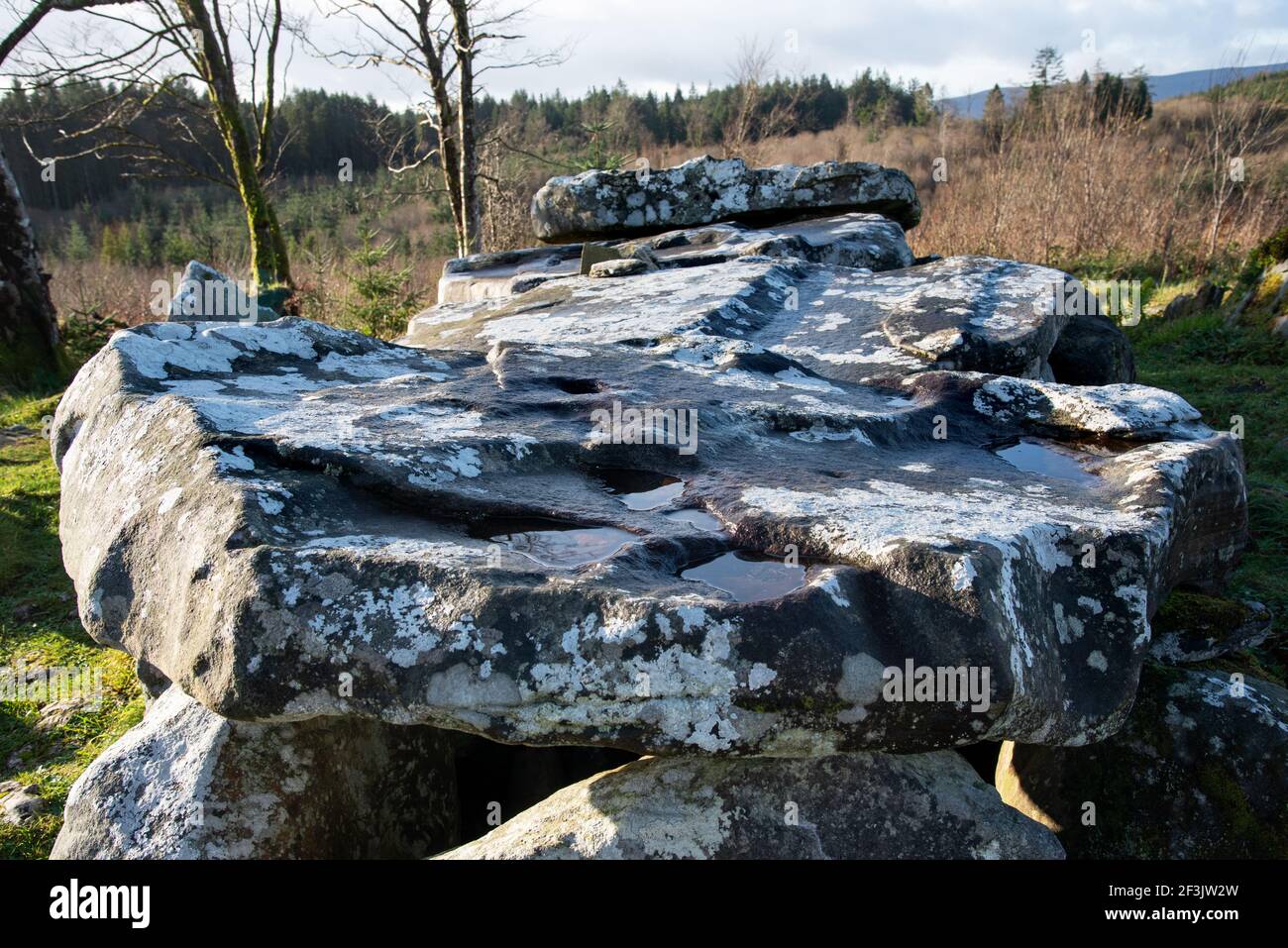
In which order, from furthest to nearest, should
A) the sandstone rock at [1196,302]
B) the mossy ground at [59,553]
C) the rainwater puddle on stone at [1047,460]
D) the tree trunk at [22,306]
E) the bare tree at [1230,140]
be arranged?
Answer: the bare tree at [1230,140] < the tree trunk at [22,306] < the sandstone rock at [1196,302] < the mossy ground at [59,553] < the rainwater puddle on stone at [1047,460]

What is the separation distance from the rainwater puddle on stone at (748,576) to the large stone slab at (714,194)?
5898 mm

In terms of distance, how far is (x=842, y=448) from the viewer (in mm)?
3172

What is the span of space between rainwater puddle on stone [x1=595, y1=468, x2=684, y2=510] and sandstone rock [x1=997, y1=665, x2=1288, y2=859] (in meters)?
1.38

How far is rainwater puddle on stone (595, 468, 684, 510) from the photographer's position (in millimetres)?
2748

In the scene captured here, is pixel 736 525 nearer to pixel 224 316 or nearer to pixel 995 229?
pixel 224 316

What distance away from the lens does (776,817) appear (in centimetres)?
230

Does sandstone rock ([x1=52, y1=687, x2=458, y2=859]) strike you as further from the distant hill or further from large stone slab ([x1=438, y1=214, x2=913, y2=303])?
the distant hill

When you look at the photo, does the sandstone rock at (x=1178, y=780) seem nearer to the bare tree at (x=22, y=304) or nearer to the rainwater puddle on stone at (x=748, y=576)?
the rainwater puddle on stone at (x=748, y=576)

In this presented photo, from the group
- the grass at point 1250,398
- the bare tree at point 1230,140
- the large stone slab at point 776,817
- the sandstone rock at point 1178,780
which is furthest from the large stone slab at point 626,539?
the bare tree at point 1230,140

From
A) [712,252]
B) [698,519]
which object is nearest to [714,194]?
[712,252]

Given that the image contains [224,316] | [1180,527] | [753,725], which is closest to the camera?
[753,725]

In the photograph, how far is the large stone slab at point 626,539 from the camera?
2.08 meters

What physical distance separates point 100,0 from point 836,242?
9.45 metres

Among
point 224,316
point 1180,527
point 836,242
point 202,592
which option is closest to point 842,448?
point 1180,527
